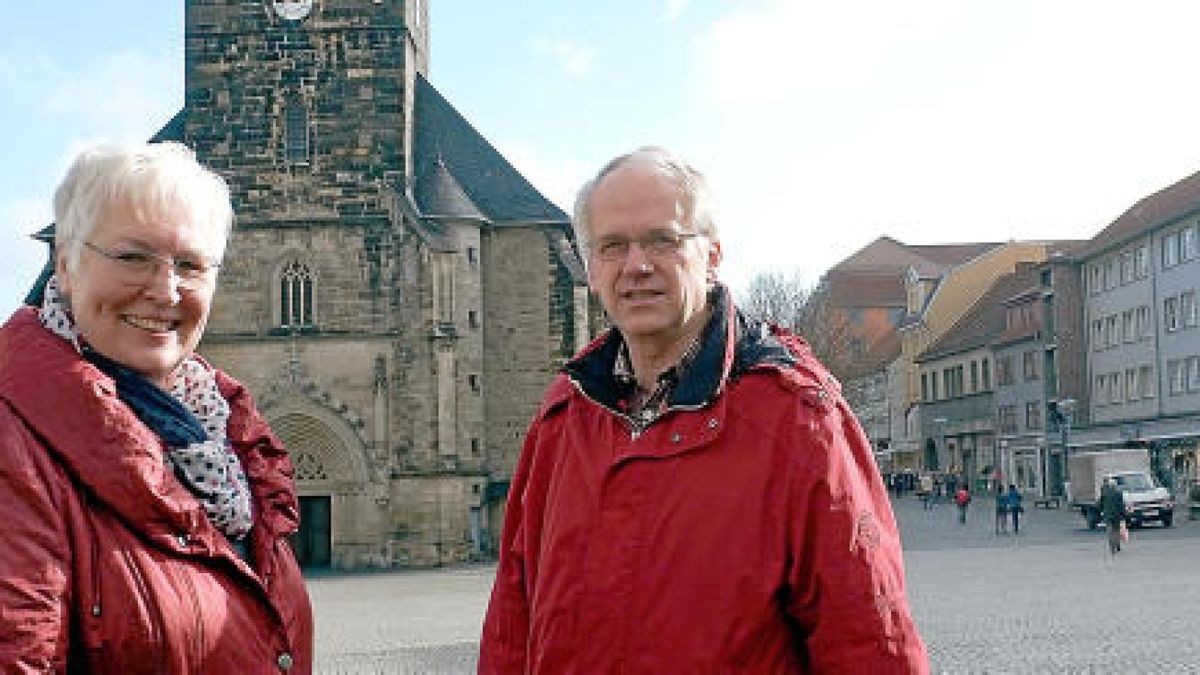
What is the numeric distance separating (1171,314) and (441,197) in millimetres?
31526

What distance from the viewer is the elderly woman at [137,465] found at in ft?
9.01

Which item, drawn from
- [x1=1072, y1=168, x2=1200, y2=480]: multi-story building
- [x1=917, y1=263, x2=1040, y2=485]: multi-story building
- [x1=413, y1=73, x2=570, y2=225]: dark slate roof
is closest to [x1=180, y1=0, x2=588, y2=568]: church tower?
[x1=413, y1=73, x2=570, y2=225]: dark slate roof

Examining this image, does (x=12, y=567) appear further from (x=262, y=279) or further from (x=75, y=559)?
(x=262, y=279)

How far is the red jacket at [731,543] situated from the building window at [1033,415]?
216ft

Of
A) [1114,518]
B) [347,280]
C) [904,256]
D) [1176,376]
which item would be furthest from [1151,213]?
[904,256]

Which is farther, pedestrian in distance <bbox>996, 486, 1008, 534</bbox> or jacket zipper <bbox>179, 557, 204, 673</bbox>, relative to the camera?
pedestrian in distance <bbox>996, 486, 1008, 534</bbox>

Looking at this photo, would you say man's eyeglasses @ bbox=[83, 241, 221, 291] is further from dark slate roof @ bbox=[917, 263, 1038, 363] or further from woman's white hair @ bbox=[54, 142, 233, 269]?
dark slate roof @ bbox=[917, 263, 1038, 363]

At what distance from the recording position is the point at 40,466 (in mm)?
2768

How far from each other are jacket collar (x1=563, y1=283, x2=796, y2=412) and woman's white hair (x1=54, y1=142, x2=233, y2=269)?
3.14 feet

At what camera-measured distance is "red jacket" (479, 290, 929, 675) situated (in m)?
3.16

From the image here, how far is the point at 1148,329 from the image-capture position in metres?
57.6

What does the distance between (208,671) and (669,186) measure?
4.81 feet

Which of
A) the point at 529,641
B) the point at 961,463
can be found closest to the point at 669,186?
the point at 529,641

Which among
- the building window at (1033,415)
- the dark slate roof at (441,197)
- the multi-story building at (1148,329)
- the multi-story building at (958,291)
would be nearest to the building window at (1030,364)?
the building window at (1033,415)
